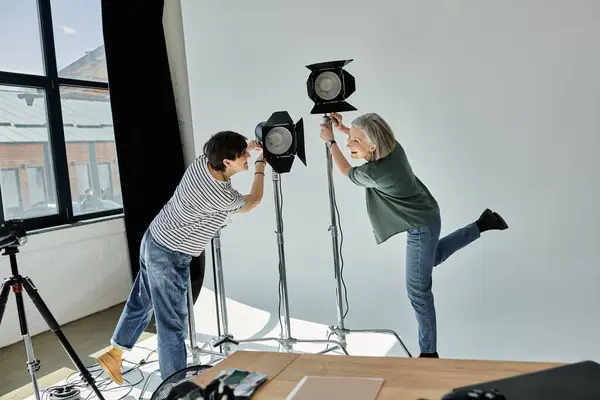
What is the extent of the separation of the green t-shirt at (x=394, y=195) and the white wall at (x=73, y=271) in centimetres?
222

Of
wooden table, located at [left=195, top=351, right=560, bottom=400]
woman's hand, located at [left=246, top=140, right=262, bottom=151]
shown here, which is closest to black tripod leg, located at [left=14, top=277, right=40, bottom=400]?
wooden table, located at [left=195, top=351, right=560, bottom=400]

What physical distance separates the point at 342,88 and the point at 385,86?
2.88 ft

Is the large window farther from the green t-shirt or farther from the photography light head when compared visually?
the green t-shirt

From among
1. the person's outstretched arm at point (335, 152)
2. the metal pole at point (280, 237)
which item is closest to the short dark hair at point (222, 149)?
the metal pole at point (280, 237)

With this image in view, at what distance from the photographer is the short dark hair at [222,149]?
226cm

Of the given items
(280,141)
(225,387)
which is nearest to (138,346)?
(280,141)

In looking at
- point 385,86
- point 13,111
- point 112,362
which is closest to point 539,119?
point 385,86

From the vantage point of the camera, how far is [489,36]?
9.93 ft

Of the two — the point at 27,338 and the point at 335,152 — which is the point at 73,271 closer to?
the point at 27,338

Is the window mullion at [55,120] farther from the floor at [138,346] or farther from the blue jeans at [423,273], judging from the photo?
the blue jeans at [423,273]

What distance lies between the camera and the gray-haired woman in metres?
2.41

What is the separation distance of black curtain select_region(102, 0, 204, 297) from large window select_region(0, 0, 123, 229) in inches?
12.1

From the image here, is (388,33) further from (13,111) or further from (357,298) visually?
(13,111)

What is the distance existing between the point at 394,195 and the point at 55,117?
302cm
